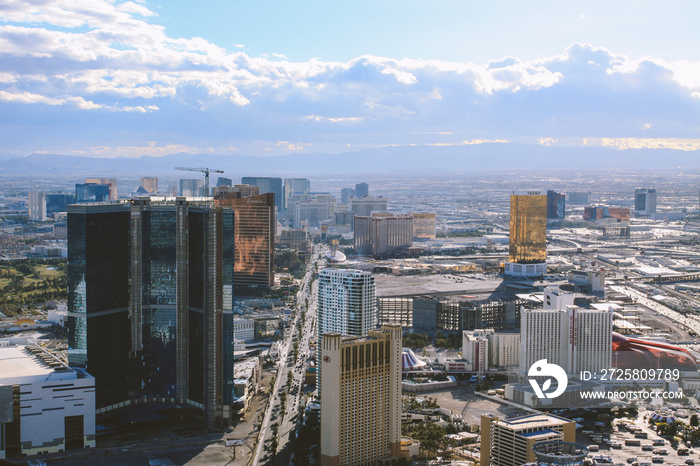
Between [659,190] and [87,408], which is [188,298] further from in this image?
[659,190]

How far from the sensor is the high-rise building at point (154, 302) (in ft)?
57.5

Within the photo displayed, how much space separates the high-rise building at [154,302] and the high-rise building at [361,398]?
12.1ft

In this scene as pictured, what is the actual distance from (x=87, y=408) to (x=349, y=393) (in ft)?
17.2

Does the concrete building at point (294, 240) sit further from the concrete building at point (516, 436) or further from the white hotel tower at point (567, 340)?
the concrete building at point (516, 436)

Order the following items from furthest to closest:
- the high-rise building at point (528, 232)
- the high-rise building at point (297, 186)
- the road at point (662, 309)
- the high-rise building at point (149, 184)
Answer: the high-rise building at point (297, 186), the high-rise building at point (149, 184), the high-rise building at point (528, 232), the road at point (662, 309)

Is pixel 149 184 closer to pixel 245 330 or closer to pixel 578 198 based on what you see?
pixel 578 198

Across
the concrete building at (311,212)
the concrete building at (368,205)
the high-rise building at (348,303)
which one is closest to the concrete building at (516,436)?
the high-rise building at (348,303)

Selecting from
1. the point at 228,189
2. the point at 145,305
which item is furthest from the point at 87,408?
the point at 228,189

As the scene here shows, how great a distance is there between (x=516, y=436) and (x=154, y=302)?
8.28 meters

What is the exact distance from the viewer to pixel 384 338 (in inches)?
594

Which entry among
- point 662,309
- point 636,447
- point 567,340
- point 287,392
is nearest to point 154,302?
point 287,392

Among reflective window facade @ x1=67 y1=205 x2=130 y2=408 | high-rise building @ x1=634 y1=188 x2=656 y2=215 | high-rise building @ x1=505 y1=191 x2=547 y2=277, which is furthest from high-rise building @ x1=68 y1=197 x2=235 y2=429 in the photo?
high-rise building @ x1=634 y1=188 x2=656 y2=215

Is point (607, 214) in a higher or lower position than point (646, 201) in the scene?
lower

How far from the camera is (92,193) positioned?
51875 mm
